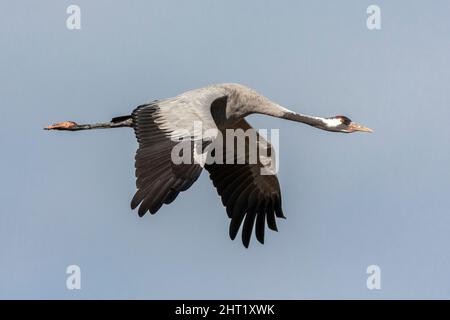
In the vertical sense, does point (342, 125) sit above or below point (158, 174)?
above

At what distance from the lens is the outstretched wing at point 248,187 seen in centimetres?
1598

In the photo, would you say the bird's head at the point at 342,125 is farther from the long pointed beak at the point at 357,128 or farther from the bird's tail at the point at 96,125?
the bird's tail at the point at 96,125

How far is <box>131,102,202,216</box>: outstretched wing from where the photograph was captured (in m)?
12.5

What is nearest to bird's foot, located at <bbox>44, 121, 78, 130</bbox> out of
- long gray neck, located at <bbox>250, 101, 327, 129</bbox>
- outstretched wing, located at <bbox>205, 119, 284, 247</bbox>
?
outstretched wing, located at <bbox>205, 119, 284, 247</bbox>

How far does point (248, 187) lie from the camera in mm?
16188

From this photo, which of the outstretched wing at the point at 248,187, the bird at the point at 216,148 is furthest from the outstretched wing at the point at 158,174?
the outstretched wing at the point at 248,187

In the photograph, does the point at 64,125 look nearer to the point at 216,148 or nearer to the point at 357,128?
the point at 216,148

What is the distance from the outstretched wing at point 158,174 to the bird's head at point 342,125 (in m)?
2.95

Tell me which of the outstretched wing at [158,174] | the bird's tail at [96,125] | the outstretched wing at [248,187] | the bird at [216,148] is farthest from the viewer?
the outstretched wing at [248,187]

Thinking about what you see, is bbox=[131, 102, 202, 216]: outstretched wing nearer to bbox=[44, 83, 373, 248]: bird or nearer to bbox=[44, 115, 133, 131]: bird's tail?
bbox=[44, 83, 373, 248]: bird

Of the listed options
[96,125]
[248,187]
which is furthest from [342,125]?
[96,125]

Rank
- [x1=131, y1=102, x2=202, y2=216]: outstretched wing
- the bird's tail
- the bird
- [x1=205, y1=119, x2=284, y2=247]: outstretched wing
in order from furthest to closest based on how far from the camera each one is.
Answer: [x1=205, y1=119, x2=284, y2=247]: outstretched wing < the bird's tail < the bird < [x1=131, y1=102, x2=202, y2=216]: outstretched wing

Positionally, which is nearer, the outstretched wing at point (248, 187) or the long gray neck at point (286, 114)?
the long gray neck at point (286, 114)

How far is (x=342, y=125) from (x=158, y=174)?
3789mm
